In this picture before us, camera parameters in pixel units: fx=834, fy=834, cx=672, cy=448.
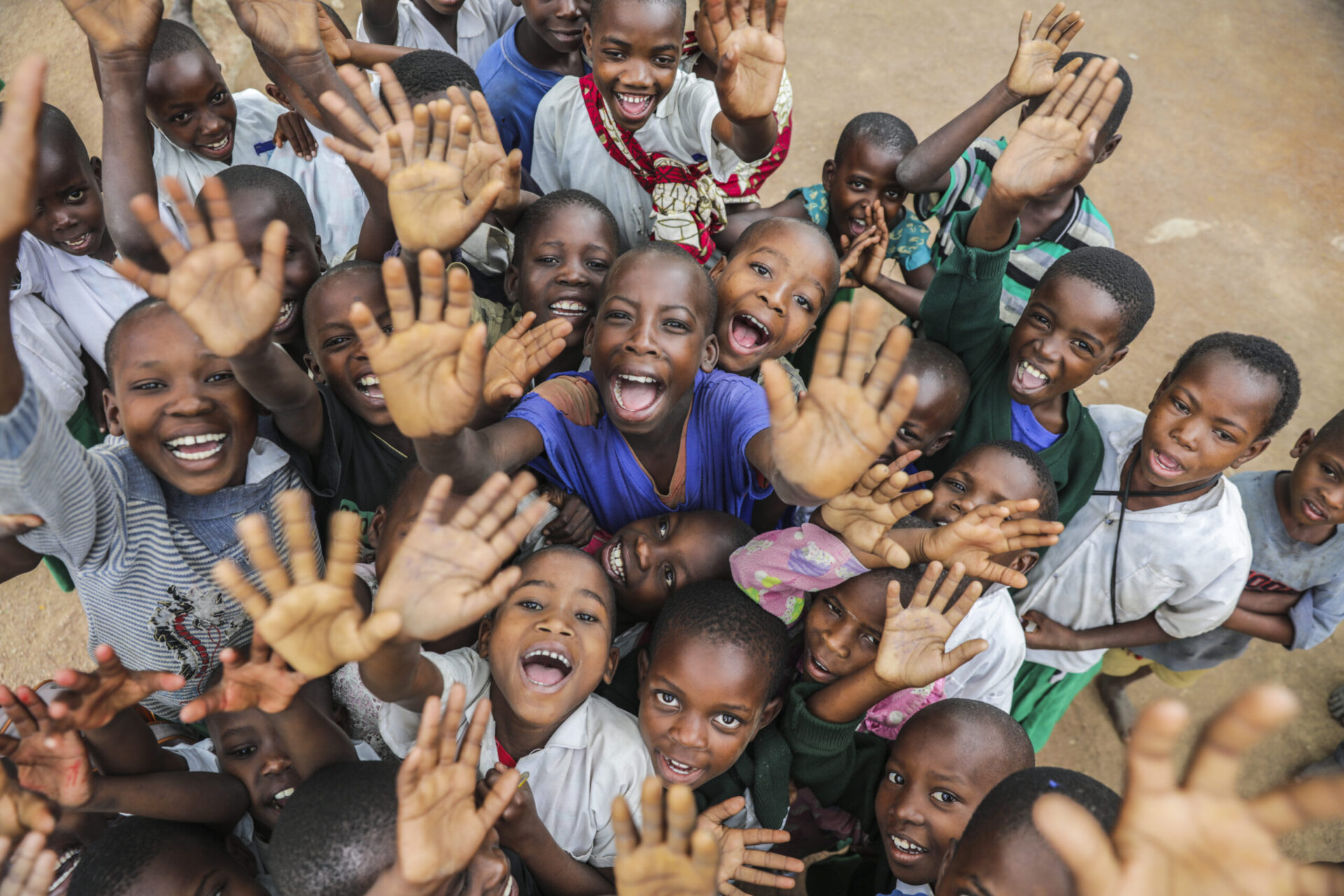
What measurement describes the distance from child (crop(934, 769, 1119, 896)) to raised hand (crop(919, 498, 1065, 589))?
422 mm

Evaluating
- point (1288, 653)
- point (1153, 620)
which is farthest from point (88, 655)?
point (1288, 653)

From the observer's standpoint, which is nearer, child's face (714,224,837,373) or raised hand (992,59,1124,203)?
raised hand (992,59,1124,203)

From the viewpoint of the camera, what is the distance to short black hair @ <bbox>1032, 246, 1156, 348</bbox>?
2273 mm

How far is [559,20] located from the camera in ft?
9.76

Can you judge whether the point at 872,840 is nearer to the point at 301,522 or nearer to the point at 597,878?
the point at 597,878

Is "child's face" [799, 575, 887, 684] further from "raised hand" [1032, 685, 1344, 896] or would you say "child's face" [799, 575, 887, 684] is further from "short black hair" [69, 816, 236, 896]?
"short black hair" [69, 816, 236, 896]

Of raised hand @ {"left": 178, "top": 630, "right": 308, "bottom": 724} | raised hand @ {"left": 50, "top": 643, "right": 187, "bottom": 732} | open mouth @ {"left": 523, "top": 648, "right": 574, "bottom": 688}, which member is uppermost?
raised hand @ {"left": 178, "top": 630, "right": 308, "bottom": 724}

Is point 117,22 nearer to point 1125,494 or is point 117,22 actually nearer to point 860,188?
point 860,188

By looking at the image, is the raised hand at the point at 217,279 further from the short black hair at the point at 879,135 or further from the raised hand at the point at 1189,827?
the short black hair at the point at 879,135

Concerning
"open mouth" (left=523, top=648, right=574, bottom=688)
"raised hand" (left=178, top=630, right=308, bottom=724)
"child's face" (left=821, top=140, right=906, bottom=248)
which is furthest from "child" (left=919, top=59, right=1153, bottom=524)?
"raised hand" (left=178, top=630, right=308, bottom=724)

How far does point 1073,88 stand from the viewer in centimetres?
232

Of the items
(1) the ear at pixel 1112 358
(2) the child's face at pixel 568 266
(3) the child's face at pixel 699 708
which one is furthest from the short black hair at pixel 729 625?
(1) the ear at pixel 1112 358

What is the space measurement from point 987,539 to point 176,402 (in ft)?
5.59

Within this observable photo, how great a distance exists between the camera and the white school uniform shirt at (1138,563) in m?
2.28
